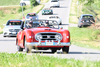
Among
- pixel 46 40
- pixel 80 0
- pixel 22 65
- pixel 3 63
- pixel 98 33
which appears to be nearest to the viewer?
pixel 22 65

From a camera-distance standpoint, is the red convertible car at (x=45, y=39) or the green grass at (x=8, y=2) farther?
the green grass at (x=8, y=2)

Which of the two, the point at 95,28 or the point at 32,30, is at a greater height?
the point at 32,30

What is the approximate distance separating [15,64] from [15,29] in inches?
723

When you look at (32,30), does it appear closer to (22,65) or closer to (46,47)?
(46,47)

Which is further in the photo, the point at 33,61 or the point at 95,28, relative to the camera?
the point at 95,28

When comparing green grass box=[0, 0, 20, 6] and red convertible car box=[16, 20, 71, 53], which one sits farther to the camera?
green grass box=[0, 0, 20, 6]

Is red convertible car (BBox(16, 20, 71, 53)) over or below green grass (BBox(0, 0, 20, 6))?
over

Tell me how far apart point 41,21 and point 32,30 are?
2036mm

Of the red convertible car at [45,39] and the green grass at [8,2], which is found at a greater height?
the red convertible car at [45,39]

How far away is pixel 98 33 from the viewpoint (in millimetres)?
31188

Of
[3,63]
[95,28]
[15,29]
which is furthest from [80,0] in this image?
[3,63]

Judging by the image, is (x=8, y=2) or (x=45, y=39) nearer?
(x=45, y=39)

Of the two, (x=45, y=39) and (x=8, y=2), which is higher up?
(x=45, y=39)

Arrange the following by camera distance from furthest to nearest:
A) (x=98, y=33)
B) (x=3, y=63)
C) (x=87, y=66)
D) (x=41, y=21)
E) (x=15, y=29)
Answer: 1. (x=98, y=33)
2. (x=15, y=29)
3. (x=41, y=21)
4. (x=3, y=63)
5. (x=87, y=66)
